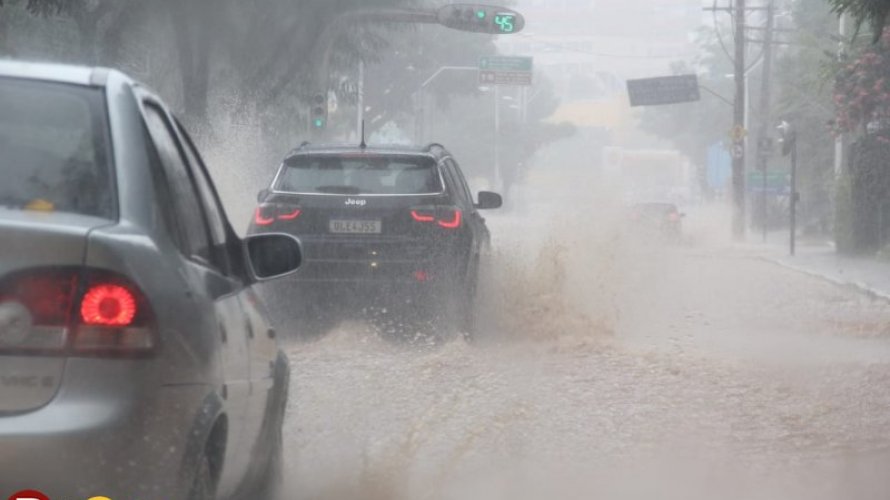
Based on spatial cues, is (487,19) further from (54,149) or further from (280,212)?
(54,149)

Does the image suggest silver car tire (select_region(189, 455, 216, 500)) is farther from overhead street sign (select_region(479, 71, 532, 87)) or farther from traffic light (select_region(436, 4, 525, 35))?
overhead street sign (select_region(479, 71, 532, 87))

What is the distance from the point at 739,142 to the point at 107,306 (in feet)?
151

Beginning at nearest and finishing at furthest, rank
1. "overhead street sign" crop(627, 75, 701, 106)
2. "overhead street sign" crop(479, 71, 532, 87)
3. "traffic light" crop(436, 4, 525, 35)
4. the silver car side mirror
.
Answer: the silver car side mirror
"traffic light" crop(436, 4, 525, 35)
"overhead street sign" crop(479, 71, 532, 87)
"overhead street sign" crop(627, 75, 701, 106)

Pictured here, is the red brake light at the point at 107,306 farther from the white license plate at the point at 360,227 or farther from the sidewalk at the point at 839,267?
the sidewalk at the point at 839,267

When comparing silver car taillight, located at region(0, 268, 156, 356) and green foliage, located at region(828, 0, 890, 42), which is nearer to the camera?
silver car taillight, located at region(0, 268, 156, 356)

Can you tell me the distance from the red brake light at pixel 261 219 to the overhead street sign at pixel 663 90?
53.2 m

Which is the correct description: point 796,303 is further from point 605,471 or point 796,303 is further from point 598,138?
point 598,138

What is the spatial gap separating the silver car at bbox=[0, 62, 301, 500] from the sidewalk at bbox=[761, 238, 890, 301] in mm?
17598

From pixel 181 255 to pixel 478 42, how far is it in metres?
67.3

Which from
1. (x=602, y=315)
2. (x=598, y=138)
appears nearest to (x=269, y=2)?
(x=602, y=315)

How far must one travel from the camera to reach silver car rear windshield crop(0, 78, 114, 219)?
12.8 feet

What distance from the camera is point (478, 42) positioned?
70.8 meters

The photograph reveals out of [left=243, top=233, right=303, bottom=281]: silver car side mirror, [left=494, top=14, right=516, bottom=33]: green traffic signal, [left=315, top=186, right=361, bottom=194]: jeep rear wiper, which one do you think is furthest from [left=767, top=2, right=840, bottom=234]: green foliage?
[left=243, top=233, right=303, bottom=281]: silver car side mirror

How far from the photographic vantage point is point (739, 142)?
48562mm
